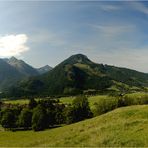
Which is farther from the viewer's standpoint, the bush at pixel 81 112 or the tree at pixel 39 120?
the bush at pixel 81 112

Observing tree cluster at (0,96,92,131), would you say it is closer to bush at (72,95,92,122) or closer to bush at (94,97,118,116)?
bush at (72,95,92,122)

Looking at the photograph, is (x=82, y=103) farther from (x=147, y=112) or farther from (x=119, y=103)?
(x=147, y=112)

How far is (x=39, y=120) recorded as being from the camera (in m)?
136

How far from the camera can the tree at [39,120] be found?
13412 centimetres

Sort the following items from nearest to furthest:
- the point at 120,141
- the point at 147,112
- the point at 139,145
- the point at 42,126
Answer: the point at 139,145 → the point at 120,141 → the point at 147,112 → the point at 42,126

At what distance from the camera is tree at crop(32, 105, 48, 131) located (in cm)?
13412

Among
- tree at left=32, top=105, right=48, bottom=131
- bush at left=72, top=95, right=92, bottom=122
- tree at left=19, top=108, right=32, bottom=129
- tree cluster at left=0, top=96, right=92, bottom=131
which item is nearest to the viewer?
tree at left=32, top=105, right=48, bottom=131

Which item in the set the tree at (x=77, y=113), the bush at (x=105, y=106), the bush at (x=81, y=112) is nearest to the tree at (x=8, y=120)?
the tree at (x=77, y=113)

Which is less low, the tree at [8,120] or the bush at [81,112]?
the bush at [81,112]

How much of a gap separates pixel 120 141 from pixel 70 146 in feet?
22.8

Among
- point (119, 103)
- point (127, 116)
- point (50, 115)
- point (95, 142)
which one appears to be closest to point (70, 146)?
point (95, 142)

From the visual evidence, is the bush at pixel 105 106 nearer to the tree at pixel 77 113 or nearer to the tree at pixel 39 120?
the tree at pixel 77 113

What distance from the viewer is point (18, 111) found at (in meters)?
164

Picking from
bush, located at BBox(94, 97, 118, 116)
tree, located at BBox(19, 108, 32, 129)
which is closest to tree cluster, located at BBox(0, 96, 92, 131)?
tree, located at BBox(19, 108, 32, 129)
